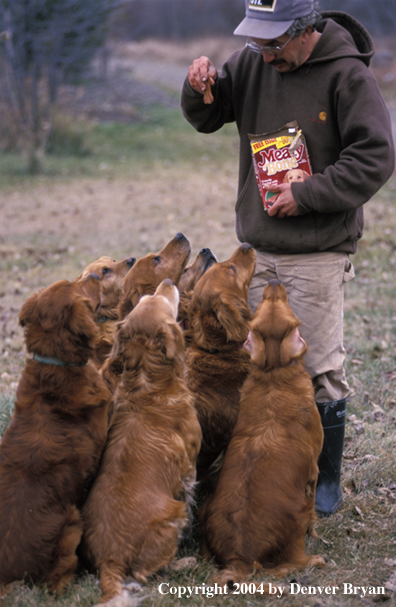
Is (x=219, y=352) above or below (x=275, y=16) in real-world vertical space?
below

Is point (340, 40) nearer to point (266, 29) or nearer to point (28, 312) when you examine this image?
point (266, 29)

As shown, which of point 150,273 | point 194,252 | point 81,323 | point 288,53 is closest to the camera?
point 81,323

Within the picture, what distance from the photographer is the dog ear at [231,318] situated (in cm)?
437

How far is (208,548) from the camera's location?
146 inches

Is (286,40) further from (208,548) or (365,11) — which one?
(365,11)

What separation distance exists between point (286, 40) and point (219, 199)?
12131 mm

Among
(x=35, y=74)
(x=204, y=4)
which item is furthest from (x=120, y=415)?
(x=204, y=4)

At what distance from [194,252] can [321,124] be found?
7.36m

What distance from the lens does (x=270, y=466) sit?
3.66 m

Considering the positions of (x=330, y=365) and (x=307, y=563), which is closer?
(x=307, y=563)

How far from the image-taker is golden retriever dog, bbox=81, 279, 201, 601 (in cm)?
340

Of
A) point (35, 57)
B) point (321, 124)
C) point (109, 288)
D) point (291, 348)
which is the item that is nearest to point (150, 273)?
point (109, 288)

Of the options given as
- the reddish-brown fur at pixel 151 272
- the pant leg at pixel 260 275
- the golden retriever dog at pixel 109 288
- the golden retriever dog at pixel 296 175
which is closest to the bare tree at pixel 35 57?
the golden retriever dog at pixel 109 288

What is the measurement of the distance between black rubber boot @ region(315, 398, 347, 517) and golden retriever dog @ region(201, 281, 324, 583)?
1.91ft
